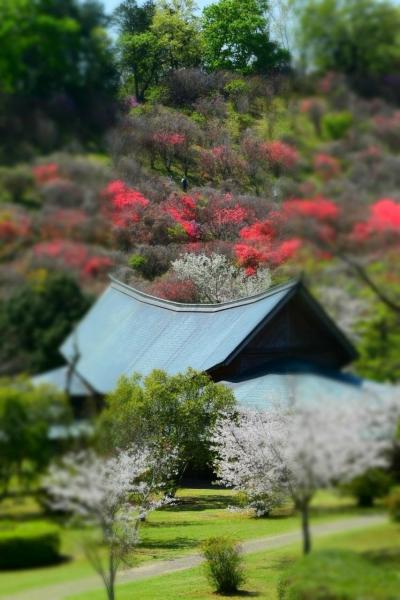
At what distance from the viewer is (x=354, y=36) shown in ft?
12.1

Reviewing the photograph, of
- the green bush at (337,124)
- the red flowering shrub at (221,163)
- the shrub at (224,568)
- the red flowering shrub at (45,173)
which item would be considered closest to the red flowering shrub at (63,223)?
the red flowering shrub at (45,173)

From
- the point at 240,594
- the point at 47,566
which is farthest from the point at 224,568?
the point at 47,566

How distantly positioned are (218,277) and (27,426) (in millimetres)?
29290

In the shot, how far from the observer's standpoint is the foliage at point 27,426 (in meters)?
3.34

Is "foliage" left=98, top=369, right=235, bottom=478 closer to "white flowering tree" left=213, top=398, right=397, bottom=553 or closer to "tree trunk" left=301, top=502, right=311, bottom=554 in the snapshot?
"tree trunk" left=301, top=502, right=311, bottom=554

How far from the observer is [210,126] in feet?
49.7

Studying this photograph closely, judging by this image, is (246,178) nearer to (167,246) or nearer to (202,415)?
(202,415)

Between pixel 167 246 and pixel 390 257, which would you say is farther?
pixel 167 246

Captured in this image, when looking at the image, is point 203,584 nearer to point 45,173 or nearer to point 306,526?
point 306,526

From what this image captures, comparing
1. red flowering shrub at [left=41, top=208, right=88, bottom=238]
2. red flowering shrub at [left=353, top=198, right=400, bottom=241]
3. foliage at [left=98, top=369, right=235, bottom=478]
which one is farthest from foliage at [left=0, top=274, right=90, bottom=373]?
foliage at [left=98, top=369, right=235, bottom=478]

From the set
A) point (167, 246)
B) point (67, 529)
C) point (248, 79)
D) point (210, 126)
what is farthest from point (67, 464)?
point (167, 246)

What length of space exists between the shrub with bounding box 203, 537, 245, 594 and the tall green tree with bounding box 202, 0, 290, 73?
17.3ft

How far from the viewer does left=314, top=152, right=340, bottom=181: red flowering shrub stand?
3562 millimetres

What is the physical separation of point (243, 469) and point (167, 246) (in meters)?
11.6
